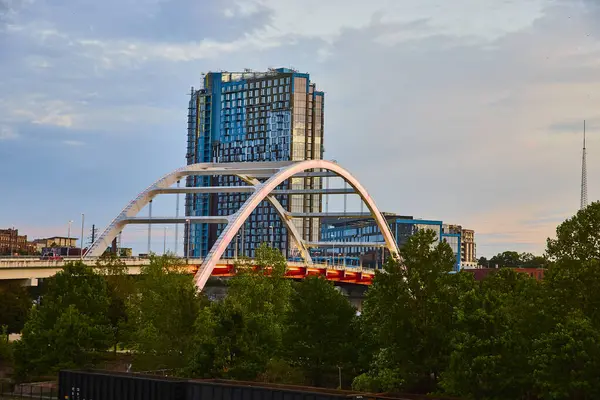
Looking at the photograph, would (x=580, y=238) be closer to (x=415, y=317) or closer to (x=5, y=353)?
(x=415, y=317)

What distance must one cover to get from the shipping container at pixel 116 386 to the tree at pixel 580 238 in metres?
21.3

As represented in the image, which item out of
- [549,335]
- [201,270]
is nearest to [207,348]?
[549,335]

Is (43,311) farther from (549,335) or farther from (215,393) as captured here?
(549,335)

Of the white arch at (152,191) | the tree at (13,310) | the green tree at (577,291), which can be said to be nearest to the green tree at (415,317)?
the green tree at (577,291)

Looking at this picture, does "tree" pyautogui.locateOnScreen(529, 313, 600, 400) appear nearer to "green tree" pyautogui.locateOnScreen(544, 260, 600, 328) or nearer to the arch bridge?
"green tree" pyautogui.locateOnScreen(544, 260, 600, 328)

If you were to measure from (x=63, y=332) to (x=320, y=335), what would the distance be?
17525mm

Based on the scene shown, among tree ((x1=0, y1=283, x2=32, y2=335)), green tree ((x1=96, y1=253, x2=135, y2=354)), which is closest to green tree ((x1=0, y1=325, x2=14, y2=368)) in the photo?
Answer: tree ((x1=0, y1=283, x2=32, y2=335))

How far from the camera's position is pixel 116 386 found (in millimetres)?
46000

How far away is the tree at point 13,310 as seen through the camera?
258 ft

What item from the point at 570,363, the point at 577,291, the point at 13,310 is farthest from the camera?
the point at 13,310

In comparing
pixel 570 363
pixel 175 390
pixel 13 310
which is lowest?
pixel 175 390

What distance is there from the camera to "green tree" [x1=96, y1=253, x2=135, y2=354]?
71750 mm

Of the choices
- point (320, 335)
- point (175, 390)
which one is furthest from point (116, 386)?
point (320, 335)

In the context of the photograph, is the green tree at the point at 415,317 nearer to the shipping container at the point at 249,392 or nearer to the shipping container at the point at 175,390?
the shipping container at the point at 175,390
